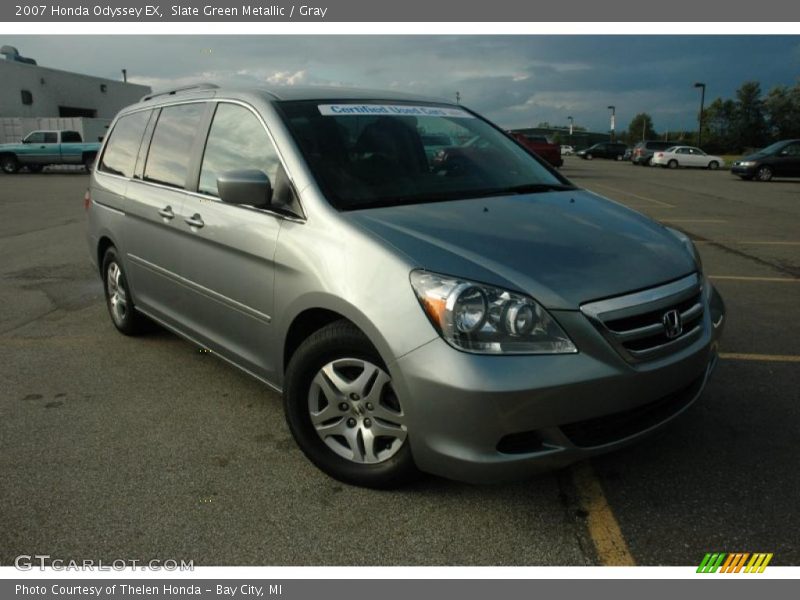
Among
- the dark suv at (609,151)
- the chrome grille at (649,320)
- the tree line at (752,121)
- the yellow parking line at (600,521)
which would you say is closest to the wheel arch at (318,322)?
the chrome grille at (649,320)

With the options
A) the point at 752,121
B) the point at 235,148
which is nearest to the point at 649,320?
the point at 235,148

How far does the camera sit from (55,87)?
40750 mm

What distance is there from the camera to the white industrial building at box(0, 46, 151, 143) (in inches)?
1345

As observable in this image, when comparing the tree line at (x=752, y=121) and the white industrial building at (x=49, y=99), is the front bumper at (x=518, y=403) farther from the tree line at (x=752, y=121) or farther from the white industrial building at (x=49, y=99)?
the tree line at (x=752, y=121)

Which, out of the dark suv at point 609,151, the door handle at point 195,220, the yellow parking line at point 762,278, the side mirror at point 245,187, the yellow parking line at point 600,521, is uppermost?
the side mirror at point 245,187

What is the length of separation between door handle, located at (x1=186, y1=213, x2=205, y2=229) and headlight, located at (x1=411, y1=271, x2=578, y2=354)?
5.59 feet

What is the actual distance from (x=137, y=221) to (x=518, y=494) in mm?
3075

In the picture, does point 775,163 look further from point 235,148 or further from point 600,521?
point 600,521

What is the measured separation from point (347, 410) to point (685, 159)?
41185 millimetres

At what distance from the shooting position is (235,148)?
3648 millimetres

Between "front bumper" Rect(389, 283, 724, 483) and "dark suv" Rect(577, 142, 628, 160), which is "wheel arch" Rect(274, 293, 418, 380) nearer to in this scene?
"front bumper" Rect(389, 283, 724, 483)

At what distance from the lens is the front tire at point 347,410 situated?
2.75 meters

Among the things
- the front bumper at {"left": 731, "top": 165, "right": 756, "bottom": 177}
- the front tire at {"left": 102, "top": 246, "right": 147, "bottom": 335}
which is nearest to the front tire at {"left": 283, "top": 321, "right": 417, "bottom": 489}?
the front tire at {"left": 102, "top": 246, "right": 147, "bottom": 335}

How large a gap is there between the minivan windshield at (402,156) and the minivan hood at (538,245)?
7.8 inches
